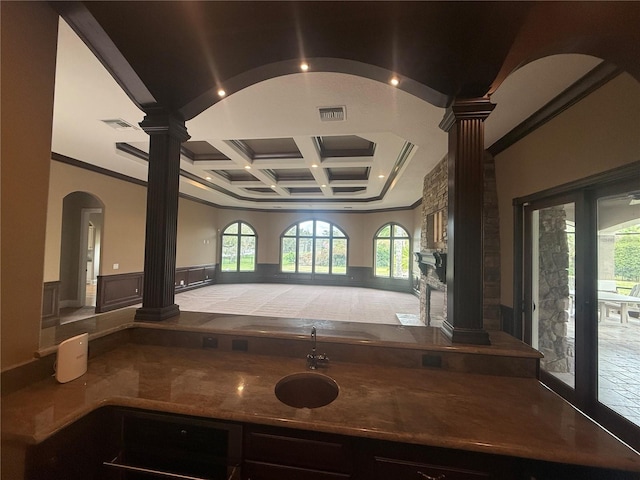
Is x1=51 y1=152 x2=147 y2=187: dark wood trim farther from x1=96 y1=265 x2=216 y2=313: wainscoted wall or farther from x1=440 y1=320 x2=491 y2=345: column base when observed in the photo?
x1=440 y1=320 x2=491 y2=345: column base

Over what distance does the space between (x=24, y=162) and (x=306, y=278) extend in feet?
31.8

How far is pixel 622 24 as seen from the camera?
1.50m

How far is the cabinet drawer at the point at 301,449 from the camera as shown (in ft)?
3.75

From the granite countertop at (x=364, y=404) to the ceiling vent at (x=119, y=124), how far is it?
3.10 m

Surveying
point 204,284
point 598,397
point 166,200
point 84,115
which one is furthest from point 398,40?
point 204,284

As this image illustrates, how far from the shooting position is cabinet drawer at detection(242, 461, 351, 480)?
1.15 metres

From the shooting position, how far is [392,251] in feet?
32.5

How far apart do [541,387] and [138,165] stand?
6773mm

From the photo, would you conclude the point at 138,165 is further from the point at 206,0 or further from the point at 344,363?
the point at 344,363

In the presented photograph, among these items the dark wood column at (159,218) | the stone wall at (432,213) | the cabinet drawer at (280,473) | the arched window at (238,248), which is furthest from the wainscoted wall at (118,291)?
the stone wall at (432,213)

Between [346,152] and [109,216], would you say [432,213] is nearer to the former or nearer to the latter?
[346,152]

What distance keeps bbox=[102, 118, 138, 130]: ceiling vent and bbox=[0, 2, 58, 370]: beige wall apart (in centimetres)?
217

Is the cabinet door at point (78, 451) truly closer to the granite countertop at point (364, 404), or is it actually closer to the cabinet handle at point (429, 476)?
the granite countertop at point (364, 404)

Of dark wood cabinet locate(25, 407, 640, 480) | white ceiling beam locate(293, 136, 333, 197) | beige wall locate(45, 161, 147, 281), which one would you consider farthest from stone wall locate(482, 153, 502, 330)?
beige wall locate(45, 161, 147, 281)
